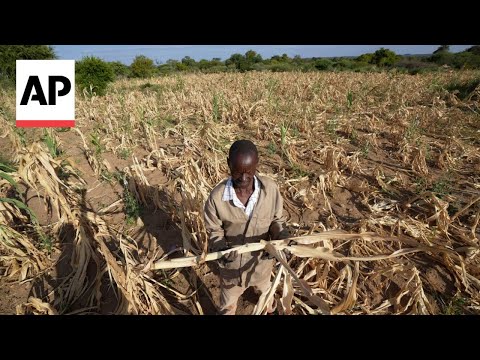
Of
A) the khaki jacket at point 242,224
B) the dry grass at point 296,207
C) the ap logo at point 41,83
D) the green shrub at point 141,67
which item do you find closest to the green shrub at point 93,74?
the dry grass at point 296,207

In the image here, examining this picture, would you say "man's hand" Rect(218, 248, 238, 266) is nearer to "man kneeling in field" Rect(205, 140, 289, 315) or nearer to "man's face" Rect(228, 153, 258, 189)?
"man kneeling in field" Rect(205, 140, 289, 315)

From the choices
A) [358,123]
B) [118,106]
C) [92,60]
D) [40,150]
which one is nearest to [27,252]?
[40,150]

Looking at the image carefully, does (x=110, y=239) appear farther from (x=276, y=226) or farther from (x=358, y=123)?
(x=358, y=123)

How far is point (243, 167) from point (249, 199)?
12.0 inches

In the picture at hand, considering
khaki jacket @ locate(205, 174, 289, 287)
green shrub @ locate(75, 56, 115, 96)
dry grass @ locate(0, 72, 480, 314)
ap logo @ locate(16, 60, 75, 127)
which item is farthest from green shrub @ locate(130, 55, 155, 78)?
khaki jacket @ locate(205, 174, 289, 287)

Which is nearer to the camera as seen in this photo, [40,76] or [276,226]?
[276,226]

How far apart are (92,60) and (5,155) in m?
10.7

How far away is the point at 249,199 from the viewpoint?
6.44 ft

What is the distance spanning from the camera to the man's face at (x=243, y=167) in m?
1.74

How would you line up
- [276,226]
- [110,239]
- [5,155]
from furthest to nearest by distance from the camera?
[5,155]
[110,239]
[276,226]

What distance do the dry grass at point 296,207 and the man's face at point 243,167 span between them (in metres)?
0.52

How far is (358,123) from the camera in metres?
7.77

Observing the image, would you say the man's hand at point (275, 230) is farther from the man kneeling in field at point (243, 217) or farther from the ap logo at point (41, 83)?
the ap logo at point (41, 83)

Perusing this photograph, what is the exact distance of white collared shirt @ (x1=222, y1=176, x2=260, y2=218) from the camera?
1936 millimetres
